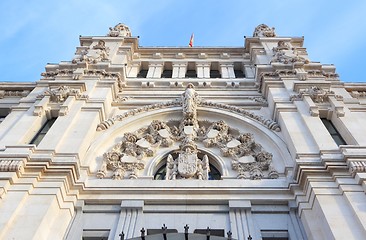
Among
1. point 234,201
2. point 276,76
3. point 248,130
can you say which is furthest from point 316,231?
point 276,76

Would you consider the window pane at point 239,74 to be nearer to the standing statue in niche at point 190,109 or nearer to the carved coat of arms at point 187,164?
the standing statue in niche at point 190,109

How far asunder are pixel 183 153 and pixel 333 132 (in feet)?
18.4

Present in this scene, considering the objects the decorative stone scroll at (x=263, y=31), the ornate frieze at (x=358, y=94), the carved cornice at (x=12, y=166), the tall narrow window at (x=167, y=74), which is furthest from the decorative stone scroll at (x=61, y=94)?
the decorative stone scroll at (x=263, y=31)

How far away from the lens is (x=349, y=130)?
15.6 meters

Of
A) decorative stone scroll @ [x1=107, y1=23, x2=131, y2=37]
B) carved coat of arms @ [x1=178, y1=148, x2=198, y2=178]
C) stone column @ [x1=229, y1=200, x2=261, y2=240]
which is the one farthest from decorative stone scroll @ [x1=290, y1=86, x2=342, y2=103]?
Answer: decorative stone scroll @ [x1=107, y1=23, x2=131, y2=37]

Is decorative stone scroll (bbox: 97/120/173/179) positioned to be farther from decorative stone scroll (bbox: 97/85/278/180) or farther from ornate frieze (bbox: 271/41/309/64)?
ornate frieze (bbox: 271/41/309/64)

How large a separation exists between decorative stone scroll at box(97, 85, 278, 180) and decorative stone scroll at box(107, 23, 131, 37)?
415 inches

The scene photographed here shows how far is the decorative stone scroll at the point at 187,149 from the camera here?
15.0 metres

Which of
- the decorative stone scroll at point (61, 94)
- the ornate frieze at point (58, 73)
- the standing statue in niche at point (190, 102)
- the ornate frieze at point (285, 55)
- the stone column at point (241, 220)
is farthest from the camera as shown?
the ornate frieze at point (285, 55)

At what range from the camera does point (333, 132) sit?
16.4 meters

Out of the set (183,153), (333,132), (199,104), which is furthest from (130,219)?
(333,132)

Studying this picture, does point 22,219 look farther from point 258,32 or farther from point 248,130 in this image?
point 258,32

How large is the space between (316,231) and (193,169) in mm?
4789

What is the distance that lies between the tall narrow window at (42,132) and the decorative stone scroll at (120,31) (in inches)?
460
